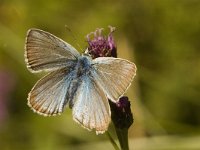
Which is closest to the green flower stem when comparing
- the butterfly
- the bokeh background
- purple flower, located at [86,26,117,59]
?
the butterfly

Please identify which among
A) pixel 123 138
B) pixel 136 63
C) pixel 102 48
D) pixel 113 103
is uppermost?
pixel 136 63

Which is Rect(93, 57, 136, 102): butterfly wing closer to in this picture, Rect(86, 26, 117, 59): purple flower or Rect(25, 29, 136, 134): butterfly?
Rect(25, 29, 136, 134): butterfly

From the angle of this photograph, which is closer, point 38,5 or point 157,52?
point 157,52

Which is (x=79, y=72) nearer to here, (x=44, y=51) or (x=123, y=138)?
(x=44, y=51)

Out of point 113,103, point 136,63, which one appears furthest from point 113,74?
point 136,63

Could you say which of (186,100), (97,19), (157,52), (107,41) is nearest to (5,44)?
(97,19)

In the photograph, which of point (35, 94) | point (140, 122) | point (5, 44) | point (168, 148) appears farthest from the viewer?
point (5, 44)

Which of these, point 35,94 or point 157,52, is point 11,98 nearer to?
point 157,52
